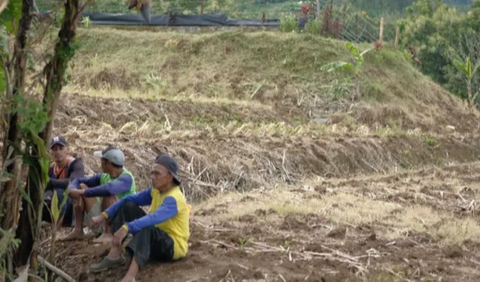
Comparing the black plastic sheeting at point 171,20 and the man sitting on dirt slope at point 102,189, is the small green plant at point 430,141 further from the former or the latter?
the man sitting on dirt slope at point 102,189

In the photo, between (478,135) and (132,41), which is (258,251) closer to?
(478,135)

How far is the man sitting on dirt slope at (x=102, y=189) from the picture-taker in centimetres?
723

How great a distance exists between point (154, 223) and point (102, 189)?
0.98 metres

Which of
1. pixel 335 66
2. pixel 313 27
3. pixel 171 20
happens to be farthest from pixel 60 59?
pixel 171 20

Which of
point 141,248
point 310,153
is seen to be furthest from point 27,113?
point 310,153

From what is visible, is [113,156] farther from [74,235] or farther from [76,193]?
[74,235]

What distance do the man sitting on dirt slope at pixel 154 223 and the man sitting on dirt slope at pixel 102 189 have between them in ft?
1.15

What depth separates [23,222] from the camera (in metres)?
6.37

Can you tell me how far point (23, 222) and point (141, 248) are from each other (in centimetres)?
93

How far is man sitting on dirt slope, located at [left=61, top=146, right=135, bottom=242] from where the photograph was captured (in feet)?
23.7

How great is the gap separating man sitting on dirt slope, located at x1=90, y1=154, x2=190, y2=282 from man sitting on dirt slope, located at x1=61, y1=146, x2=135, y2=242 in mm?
351

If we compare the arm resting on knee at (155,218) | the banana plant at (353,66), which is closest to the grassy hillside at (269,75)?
the banana plant at (353,66)

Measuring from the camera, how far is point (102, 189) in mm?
7195

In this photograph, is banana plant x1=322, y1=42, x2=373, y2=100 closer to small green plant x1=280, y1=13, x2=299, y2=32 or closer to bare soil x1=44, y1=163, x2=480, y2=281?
small green plant x1=280, y1=13, x2=299, y2=32
